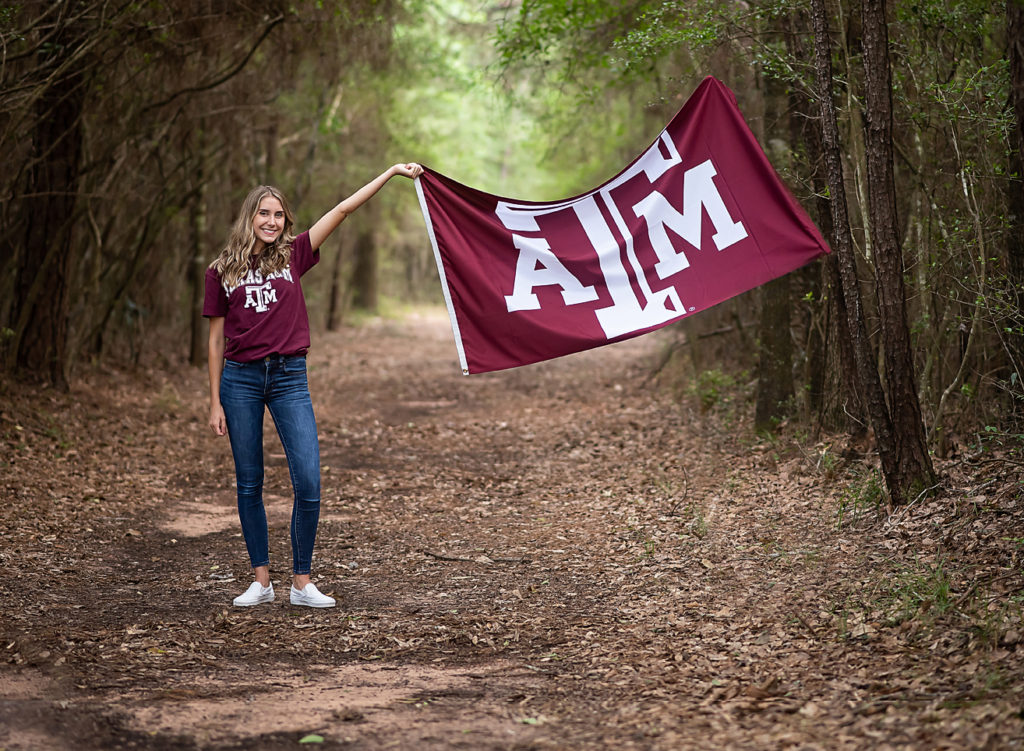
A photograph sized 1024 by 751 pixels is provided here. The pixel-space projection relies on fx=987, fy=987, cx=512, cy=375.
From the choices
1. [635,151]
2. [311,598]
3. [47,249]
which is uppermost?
[635,151]

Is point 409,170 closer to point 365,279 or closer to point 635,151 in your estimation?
point 635,151

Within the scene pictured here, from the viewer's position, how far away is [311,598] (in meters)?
5.71

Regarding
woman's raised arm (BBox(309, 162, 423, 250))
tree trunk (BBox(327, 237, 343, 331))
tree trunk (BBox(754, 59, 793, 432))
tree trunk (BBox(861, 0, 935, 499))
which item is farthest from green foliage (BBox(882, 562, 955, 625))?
tree trunk (BBox(327, 237, 343, 331))

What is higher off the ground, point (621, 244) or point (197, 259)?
point (197, 259)

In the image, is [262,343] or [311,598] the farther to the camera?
[311,598]

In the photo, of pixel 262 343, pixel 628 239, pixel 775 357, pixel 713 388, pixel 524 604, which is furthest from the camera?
pixel 713 388

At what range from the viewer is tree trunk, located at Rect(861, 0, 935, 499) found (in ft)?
19.7

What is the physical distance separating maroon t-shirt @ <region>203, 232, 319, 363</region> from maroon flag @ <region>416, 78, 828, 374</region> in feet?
3.54

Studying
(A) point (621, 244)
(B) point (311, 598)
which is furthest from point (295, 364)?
(A) point (621, 244)

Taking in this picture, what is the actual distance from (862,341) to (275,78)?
12.1 m

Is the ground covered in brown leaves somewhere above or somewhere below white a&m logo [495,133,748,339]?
below

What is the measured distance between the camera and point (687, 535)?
7.08 meters

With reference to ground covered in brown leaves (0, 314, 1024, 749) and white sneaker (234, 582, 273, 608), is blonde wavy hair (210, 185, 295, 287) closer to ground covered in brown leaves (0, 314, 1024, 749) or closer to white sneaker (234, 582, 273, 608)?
white sneaker (234, 582, 273, 608)

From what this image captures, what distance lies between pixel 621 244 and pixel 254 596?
3.17 metres
